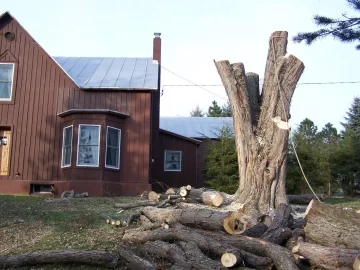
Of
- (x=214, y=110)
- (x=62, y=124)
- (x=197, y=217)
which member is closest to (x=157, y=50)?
(x=62, y=124)

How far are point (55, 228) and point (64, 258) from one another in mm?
2029

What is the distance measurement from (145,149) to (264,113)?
20.9 feet

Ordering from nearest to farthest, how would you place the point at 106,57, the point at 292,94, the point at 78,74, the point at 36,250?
the point at 36,250
the point at 292,94
the point at 78,74
the point at 106,57

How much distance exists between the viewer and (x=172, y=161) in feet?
73.7

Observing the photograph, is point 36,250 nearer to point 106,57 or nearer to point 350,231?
point 350,231

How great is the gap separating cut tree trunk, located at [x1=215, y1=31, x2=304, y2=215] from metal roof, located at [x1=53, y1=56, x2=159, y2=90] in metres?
5.69

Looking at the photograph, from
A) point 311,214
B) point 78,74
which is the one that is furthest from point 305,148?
point 311,214

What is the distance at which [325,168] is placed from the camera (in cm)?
2372

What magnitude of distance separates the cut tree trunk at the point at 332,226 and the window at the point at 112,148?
31.2 feet

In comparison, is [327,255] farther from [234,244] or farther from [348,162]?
[348,162]

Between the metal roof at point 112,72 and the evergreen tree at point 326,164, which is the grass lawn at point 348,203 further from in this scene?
the metal roof at point 112,72

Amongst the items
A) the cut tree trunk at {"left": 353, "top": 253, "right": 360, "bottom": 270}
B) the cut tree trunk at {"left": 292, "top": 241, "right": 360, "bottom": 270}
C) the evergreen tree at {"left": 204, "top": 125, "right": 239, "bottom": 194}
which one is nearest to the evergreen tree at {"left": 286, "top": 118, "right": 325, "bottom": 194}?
the evergreen tree at {"left": 204, "top": 125, "right": 239, "bottom": 194}

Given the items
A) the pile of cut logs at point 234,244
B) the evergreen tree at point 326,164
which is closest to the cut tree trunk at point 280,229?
the pile of cut logs at point 234,244

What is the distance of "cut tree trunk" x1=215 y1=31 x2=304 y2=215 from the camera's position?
1018 centimetres
